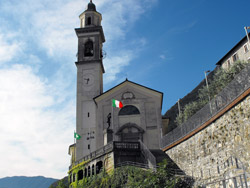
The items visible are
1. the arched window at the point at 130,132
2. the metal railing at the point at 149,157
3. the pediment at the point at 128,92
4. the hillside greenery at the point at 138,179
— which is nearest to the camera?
the hillside greenery at the point at 138,179

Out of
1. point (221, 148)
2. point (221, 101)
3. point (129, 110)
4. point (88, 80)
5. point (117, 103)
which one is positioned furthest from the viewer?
point (88, 80)

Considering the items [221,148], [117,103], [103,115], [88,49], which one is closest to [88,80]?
[88,49]

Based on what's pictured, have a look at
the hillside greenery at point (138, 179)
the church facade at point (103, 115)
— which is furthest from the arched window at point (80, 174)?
the hillside greenery at point (138, 179)

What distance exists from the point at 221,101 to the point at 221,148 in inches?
112

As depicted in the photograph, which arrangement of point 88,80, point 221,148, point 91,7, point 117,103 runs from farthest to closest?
point 91,7
point 88,80
point 117,103
point 221,148

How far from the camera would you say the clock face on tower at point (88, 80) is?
37250mm

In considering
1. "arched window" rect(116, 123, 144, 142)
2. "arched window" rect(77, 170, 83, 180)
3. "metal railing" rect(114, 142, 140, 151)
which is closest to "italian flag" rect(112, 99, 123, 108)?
"arched window" rect(116, 123, 144, 142)

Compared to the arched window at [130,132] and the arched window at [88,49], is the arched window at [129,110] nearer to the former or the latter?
the arched window at [130,132]

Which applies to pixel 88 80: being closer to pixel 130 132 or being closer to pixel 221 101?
pixel 130 132

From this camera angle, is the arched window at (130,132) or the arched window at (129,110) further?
the arched window at (129,110)

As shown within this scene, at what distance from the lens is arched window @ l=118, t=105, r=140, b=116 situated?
33116 millimetres

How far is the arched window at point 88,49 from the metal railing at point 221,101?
784 inches

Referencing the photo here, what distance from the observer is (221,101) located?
16.7 metres

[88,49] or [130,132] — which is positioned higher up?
[88,49]
